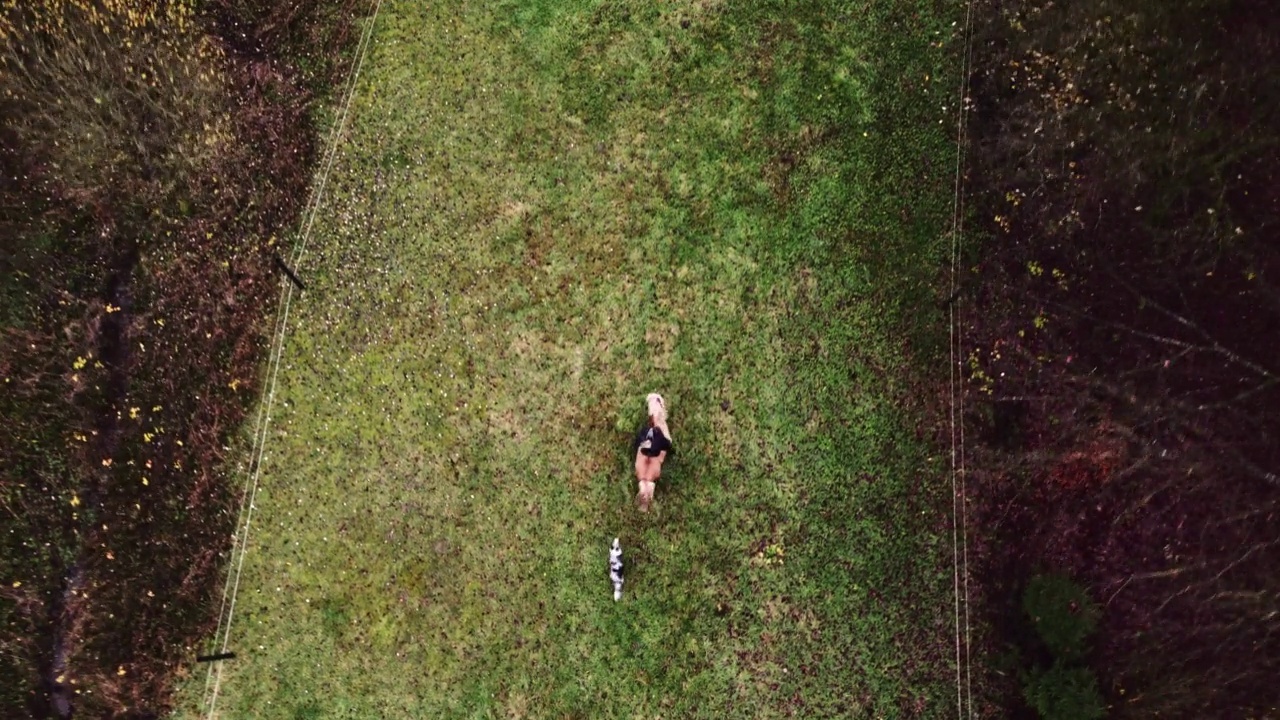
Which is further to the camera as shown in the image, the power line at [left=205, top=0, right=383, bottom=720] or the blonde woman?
the power line at [left=205, top=0, right=383, bottom=720]

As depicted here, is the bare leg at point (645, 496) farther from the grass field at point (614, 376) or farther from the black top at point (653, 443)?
the black top at point (653, 443)

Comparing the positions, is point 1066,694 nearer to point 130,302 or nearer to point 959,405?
point 959,405

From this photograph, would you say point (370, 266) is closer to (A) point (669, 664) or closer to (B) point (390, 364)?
(B) point (390, 364)

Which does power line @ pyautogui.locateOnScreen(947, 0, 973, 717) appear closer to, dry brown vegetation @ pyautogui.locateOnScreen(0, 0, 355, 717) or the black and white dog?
the black and white dog

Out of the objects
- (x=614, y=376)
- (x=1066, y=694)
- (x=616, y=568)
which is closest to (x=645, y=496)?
(x=616, y=568)

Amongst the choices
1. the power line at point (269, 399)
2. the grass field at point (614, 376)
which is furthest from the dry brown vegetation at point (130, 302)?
the grass field at point (614, 376)

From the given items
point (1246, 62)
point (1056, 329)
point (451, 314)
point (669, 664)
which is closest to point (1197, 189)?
point (1246, 62)

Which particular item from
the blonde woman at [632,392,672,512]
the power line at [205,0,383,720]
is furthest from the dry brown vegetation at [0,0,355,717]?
the blonde woman at [632,392,672,512]
